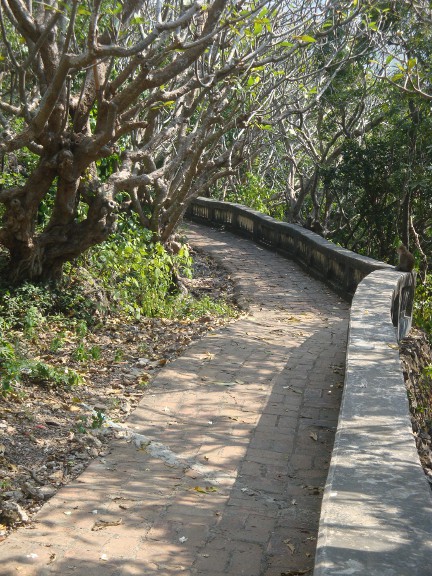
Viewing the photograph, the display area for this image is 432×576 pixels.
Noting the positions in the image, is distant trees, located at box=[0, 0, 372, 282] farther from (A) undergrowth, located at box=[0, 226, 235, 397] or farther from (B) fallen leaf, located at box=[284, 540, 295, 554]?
(B) fallen leaf, located at box=[284, 540, 295, 554]

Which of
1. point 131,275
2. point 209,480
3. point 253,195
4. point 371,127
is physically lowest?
point 209,480

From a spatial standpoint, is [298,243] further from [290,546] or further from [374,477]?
[374,477]

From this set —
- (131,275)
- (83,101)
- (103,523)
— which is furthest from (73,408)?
(131,275)

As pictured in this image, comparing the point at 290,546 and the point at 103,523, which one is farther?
the point at 103,523

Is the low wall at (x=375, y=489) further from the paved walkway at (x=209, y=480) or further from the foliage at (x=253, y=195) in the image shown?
the foliage at (x=253, y=195)

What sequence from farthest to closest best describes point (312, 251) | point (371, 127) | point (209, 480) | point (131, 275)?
1. point (371, 127)
2. point (312, 251)
3. point (131, 275)
4. point (209, 480)

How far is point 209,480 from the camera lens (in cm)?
521

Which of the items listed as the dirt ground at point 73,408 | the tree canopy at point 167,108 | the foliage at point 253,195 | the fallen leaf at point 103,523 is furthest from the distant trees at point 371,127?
the fallen leaf at point 103,523

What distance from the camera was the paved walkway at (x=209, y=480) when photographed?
164 inches

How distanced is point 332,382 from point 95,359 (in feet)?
7.54

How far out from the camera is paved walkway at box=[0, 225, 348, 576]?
416 cm

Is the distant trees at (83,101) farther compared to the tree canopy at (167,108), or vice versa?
the tree canopy at (167,108)

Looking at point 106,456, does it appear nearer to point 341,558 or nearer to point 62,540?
point 62,540

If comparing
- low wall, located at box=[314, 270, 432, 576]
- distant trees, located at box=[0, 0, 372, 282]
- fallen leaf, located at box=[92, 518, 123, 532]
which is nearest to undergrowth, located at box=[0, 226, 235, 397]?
distant trees, located at box=[0, 0, 372, 282]
